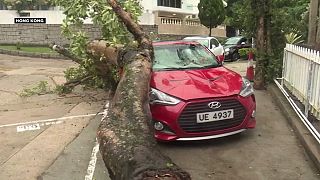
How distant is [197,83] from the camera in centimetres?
630

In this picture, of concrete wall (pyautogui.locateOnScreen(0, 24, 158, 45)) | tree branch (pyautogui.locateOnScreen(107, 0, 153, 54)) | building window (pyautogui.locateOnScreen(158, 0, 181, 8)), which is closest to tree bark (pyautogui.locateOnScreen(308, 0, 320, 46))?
tree branch (pyautogui.locateOnScreen(107, 0, 153, 54))

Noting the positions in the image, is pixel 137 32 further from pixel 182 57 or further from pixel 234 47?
pixel 234 47

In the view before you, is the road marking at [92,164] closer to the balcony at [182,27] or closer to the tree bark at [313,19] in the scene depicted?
the tree bark at [313,19]

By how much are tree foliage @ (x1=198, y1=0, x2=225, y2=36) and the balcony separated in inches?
72.3

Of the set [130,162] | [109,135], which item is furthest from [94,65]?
[130,162]

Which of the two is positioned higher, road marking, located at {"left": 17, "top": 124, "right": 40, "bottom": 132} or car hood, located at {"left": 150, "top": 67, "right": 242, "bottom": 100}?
car hood, located at {"left": 150, "top": 67, "right": 242, "bottom": 100}

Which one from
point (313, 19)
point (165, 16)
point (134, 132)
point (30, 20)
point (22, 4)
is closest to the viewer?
point (134, 132)

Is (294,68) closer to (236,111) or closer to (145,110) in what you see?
(236,111)

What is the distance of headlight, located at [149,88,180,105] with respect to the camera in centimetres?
590

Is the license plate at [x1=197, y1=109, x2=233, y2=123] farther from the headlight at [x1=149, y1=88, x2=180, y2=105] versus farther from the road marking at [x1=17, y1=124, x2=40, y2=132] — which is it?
the road marking at [x1=17, y1=124, x2=40, y2=132]

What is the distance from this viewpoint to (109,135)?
4438mm

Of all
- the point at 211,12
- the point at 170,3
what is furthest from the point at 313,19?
the point at 170,3

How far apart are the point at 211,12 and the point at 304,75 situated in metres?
26.9

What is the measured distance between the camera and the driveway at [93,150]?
5205 millimetres
